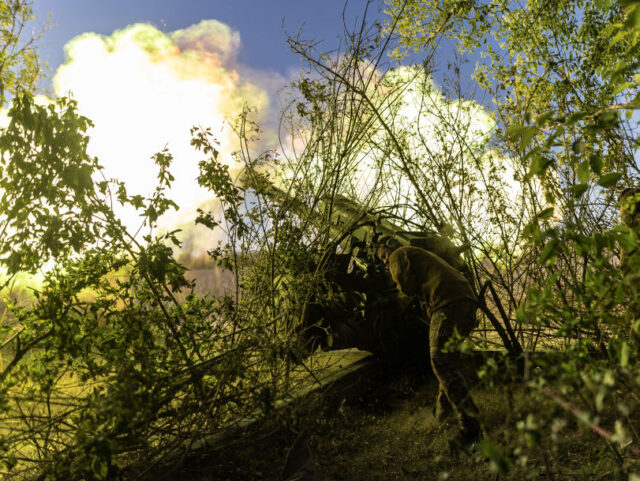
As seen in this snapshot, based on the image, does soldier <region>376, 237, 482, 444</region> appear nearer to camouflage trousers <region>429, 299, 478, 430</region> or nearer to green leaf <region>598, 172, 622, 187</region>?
camouflage trousers <region>429, 299, 478, 430</region>

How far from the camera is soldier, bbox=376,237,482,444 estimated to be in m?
4.62

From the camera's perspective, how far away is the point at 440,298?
475cm

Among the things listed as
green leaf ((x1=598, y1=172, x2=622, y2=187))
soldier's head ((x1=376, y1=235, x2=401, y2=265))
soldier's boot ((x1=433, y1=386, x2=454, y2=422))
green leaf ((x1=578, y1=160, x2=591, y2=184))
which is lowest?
soldier's boot ((x1=433, y1=386, x2=454, y2=422))

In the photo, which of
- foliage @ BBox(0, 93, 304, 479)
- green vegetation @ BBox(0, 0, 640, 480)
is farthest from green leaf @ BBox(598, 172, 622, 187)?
foliage @ BBox(0, 93, 304, 479)

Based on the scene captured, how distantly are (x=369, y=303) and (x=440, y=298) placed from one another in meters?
0.96

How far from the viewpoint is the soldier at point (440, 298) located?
4.62 metres

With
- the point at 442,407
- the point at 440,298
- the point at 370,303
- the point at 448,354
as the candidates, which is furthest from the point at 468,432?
the point at 370,303

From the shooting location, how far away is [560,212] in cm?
560

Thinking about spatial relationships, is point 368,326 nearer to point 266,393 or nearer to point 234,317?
point 234,317

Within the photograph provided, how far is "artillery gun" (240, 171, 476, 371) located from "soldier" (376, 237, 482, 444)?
539 millimetres

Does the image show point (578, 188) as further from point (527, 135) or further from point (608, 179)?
point (527, 135)

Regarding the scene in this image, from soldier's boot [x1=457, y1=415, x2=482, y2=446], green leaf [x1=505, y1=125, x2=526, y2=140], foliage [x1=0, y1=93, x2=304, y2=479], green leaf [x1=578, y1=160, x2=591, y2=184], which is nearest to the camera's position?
green leaf [x1=578, y1=160, x2=591, y2=184]

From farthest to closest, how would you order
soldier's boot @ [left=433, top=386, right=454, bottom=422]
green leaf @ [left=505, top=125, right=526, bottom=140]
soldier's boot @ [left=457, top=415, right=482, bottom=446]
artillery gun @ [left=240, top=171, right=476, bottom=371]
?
artillery gun @ [left=240, top=171, right=476, bottom=371], soldier's boot @ [left=433, top=386, right=454, bottom=422], soldier's boot @ [left=457, top=415, right=482, bottom=446], green leaf @ [left=505, top=125, right=526, bottom=140]

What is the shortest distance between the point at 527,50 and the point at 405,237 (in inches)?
133
